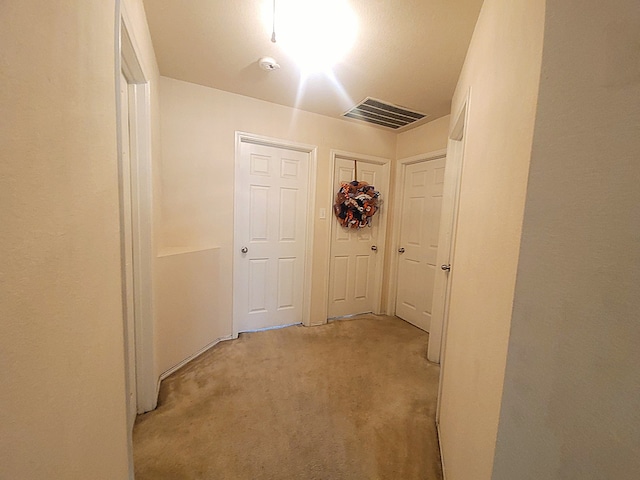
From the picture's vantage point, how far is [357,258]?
3020mm

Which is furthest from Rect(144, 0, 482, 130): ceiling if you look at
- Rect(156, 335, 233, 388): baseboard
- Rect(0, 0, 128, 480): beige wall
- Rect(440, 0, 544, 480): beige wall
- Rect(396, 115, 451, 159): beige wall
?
Rect(156, 335, 233, 388): baseboard

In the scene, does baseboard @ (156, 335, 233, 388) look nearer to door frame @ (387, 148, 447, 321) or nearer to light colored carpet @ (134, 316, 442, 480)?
light colored carpet @ (134, 316, 442, 480)

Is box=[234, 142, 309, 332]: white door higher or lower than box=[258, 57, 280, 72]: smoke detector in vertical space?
lower

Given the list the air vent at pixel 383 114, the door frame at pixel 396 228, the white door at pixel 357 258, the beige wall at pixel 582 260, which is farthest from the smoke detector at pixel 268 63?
the door frame at pixel 396 228

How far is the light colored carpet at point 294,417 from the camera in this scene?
120 centimetres

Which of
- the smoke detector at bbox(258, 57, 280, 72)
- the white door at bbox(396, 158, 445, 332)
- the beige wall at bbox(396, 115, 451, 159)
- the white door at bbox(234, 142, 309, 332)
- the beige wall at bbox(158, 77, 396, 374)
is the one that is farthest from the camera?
the white door at bbox(396, 158, 445, 332)

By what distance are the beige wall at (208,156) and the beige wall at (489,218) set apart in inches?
67.9

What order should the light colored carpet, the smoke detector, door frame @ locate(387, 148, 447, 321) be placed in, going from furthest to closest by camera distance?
door frame @ locate(387, 148, 447, 321) → the smoke detector → the light colored carpet

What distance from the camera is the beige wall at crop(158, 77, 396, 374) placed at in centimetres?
202

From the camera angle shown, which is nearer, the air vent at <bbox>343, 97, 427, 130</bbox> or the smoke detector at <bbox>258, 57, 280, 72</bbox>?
the smoke detector at <bbox>258, 57, 280, 72</bbox>

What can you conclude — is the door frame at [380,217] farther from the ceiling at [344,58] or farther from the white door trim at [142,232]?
the white door trim at [142,232]

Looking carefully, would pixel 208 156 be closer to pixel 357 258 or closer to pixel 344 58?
pixel 344 58

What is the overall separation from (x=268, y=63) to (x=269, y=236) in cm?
149

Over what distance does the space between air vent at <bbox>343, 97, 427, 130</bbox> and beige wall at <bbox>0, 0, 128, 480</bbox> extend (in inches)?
79.2
